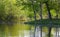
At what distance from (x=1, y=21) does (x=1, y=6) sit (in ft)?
14.2

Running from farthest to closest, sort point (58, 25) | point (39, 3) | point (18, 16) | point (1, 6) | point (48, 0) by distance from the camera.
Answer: point (18, 16)
point (1, 6)
point (39, 3)
point (48, 0)
point (58, 25)

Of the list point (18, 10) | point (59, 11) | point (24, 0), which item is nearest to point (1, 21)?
point (18, 10)

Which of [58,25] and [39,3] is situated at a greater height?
[39,3]

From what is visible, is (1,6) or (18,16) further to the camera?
(18,16)

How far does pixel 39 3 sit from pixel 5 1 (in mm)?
→ 16277

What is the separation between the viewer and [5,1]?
58.2 metres

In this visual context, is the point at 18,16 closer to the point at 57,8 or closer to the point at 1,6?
the point at 1,6

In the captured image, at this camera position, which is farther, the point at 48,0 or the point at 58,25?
the point at 48,0

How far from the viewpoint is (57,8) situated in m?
43.3

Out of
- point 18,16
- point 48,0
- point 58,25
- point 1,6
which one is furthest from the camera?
point 18,16

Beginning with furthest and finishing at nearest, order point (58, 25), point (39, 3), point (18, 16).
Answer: point (18, 16) < point (39, 3) < point (58, 25)

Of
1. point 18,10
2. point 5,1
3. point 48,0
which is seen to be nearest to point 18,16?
point 18,10

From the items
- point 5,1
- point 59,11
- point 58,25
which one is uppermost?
point 5,1

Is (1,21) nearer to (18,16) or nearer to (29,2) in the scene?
(18,16)
